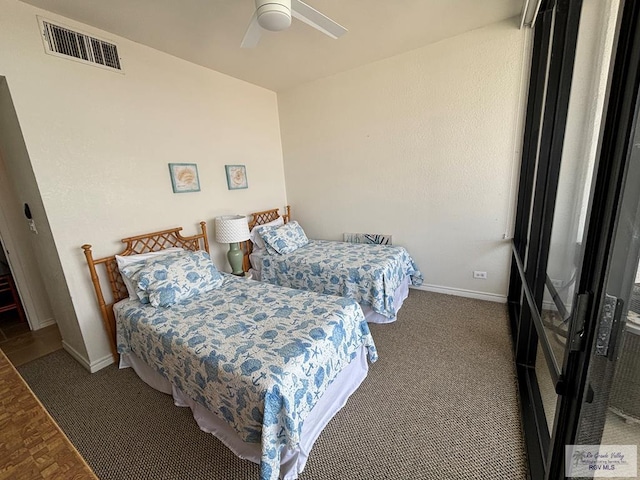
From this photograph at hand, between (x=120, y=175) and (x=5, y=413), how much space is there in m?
1.88

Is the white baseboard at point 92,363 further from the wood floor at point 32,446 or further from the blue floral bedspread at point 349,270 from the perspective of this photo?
the blue floral bedspread at point 349,270

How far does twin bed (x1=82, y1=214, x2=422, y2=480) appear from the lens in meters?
1.30

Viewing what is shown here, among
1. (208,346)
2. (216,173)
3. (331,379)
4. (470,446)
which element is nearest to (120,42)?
(216,173)

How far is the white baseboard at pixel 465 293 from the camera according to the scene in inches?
115

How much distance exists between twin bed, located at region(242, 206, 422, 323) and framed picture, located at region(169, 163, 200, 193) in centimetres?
89

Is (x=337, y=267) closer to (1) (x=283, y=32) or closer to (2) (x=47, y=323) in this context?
(1) (x=283, y=32)

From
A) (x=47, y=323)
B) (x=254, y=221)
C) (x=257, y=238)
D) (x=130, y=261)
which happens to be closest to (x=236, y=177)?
(x=254, y=221)

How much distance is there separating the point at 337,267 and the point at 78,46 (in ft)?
9.11

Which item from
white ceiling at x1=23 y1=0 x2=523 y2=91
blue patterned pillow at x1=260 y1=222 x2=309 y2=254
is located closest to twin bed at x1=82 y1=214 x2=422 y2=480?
blue patterned pillow at x1=260 y1=222 x2=309 y2=254

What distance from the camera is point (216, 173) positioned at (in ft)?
10.0

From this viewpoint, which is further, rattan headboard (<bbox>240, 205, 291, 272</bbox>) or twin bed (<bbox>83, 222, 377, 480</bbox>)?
rattan headboard (<bbox>240, 205, 291, 272</bbox>)

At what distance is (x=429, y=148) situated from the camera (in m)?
2.96

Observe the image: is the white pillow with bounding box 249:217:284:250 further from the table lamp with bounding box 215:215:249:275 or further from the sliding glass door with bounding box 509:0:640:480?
the sliding glass door with bounding box 509:0:640:480

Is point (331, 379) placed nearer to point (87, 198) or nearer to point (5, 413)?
point (5, 413)
